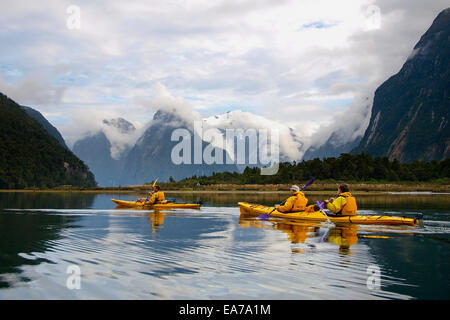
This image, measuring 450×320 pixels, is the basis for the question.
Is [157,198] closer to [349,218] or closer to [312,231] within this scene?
[312,231]

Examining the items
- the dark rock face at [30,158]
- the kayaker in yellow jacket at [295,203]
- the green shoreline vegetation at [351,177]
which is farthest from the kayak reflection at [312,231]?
the dark rock face at [30,158]

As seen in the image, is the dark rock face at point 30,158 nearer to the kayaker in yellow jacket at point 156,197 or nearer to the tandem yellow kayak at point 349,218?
the kayaker in yellow jacket at point 156,197

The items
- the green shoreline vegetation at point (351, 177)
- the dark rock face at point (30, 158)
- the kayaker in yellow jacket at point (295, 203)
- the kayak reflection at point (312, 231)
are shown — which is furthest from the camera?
the dark rock face at point (30, 158)

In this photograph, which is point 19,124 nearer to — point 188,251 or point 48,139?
point 48,139

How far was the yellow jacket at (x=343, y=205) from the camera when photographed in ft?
76.0

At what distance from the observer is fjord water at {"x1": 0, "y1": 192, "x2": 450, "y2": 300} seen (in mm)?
10367

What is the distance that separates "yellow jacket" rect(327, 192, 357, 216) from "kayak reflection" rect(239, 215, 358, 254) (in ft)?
2.54

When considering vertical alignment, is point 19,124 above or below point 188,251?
above

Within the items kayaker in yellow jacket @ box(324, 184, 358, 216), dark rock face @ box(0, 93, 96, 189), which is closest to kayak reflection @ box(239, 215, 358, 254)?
kayaker in yellow jacket @ box(324, 184, 358, 216)

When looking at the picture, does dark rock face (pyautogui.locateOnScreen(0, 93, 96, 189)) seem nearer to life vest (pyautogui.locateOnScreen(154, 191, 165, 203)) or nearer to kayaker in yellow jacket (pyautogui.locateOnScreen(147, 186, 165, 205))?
kayaker in yellow jacket (pyautogui.locateOnScreen(147, 186, 165, 205))

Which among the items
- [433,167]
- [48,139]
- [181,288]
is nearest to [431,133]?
[433,167]

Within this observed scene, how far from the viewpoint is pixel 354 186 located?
3661 inches

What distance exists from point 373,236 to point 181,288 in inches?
499

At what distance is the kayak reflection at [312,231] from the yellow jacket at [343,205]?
0.77 metres
